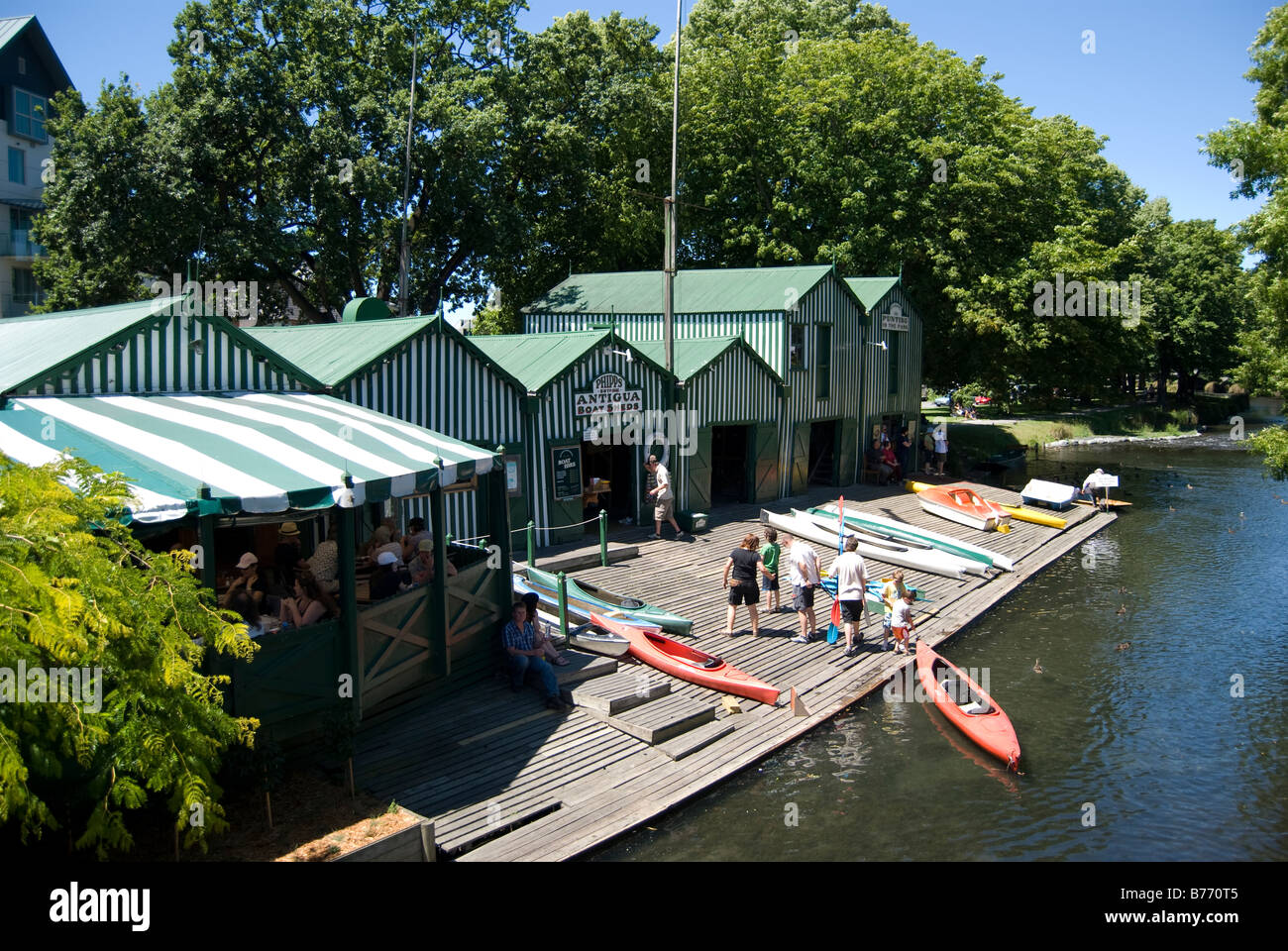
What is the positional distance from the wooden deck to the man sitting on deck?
200mm

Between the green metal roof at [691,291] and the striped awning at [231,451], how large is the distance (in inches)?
628

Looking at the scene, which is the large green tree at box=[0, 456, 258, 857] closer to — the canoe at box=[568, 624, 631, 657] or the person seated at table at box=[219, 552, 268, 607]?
the person seated at table at box=[219, 552, 268, 607]

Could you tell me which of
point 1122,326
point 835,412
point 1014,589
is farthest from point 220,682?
point 1122,326

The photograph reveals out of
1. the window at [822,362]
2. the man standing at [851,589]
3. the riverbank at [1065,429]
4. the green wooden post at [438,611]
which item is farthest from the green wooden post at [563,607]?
the riverbank at [1065,429]

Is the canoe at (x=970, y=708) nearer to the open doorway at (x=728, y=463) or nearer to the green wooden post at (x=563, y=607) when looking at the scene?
the green wooden post at (x=563, y=607)

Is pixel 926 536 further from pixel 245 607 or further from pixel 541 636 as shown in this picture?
pixel 245 607

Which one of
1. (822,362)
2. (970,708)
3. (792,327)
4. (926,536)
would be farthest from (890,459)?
(970,708)

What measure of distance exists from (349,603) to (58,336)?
Result: 594cm

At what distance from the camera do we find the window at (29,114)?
34875mm

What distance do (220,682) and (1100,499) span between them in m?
29.1

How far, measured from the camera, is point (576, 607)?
15.0 metres
